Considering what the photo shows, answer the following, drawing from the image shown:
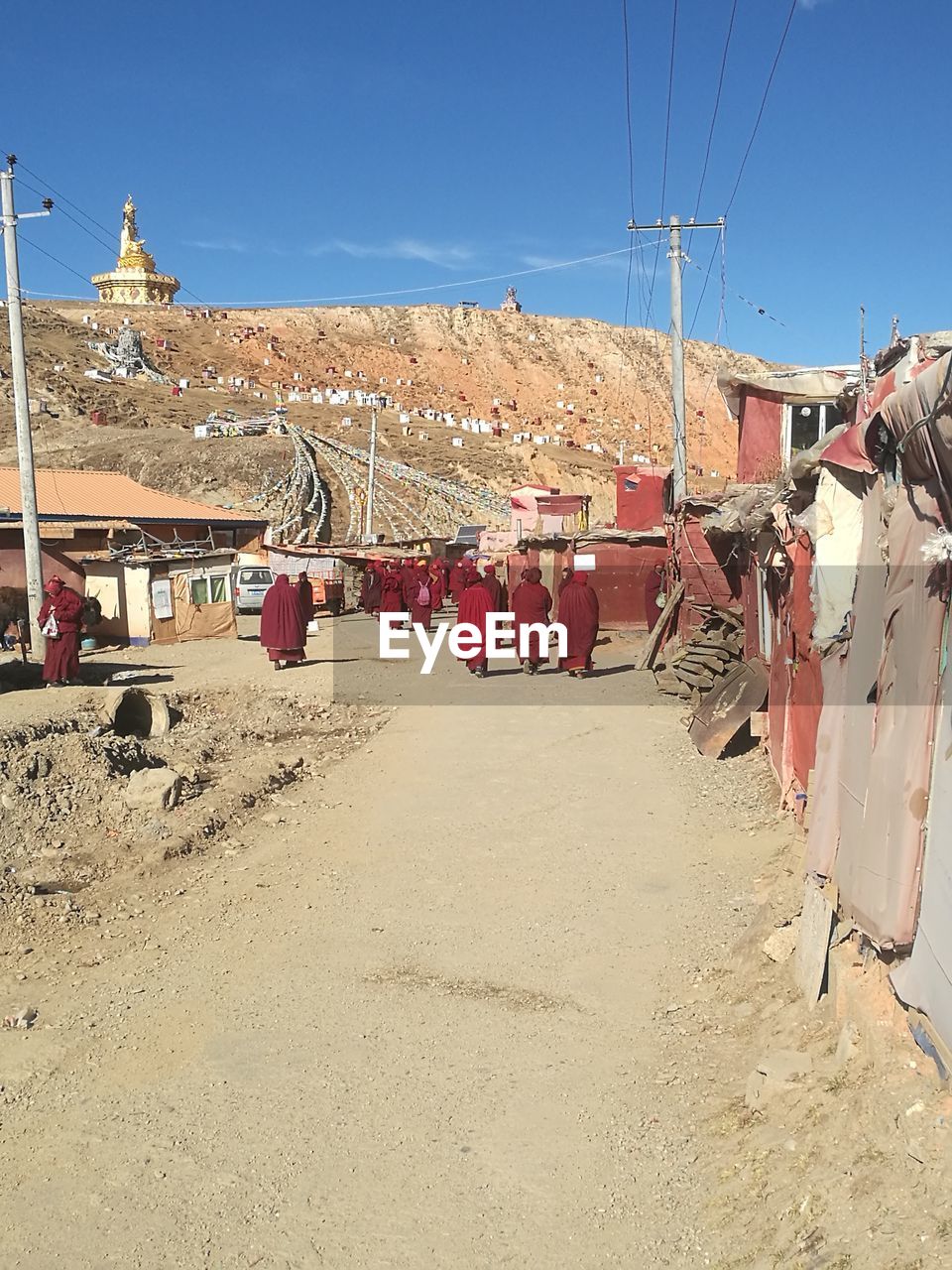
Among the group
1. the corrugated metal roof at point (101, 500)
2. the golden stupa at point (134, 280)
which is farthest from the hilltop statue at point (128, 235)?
the corrugated metal roof at point (101, 500)

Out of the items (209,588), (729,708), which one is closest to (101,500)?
(209,588)

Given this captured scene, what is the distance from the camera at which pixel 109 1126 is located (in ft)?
12.6

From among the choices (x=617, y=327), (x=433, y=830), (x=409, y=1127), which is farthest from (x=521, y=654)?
(x=617, y=327)

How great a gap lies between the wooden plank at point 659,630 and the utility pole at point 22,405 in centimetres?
903

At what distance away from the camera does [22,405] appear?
15.7 meters

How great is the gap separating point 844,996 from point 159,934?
3877 millimetres

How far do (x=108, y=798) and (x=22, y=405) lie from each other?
971 centimetres

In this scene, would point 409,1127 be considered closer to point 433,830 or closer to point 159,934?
point 159,934

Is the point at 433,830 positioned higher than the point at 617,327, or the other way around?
the point at 617,327

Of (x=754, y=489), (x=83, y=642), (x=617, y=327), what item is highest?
(x=617, y=327)

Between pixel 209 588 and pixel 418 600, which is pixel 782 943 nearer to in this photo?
pixel 418 600

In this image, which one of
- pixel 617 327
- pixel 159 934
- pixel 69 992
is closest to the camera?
pixel 69 992

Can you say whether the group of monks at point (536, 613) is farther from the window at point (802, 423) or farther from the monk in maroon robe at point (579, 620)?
the window at point (802, 423)

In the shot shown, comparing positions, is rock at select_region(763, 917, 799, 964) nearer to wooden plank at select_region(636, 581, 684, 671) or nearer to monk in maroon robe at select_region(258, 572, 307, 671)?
wooden plank at select_region(636, 581, 684, 671)
